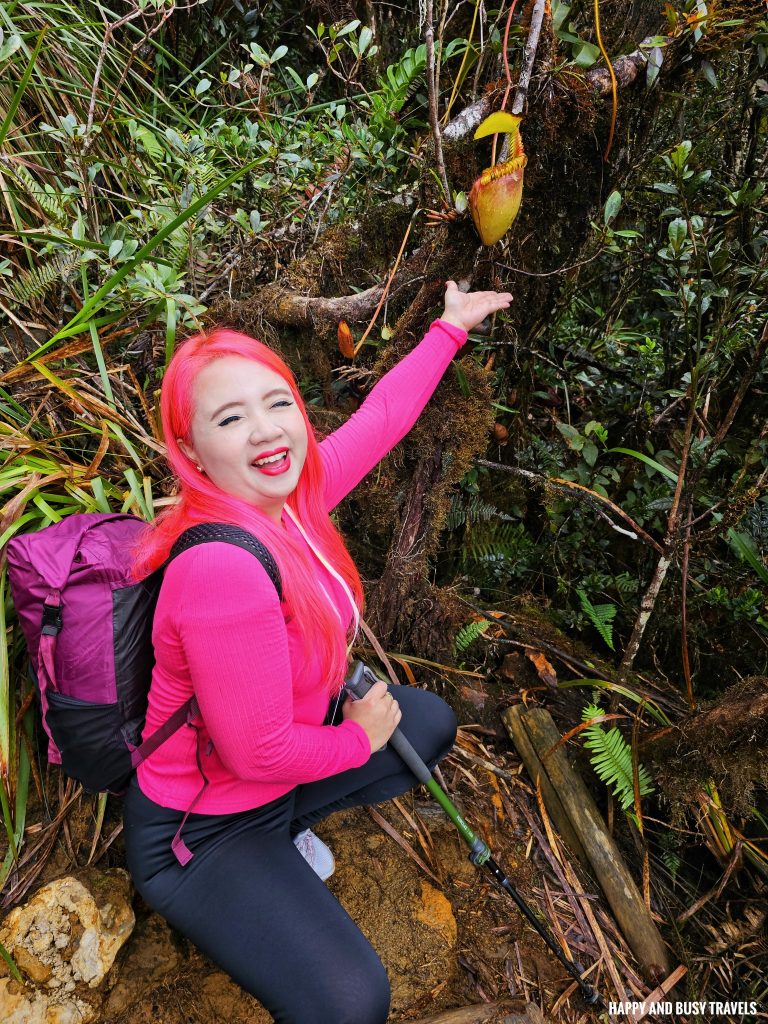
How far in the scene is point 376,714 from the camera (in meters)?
1.73

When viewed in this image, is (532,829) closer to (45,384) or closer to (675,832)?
(675,832)

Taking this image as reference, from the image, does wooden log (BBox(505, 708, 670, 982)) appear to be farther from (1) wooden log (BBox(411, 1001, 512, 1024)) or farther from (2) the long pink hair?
(2) the long pink hair

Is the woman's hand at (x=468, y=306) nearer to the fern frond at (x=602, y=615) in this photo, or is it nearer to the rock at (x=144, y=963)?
the fern frond at (x=602, y=615)

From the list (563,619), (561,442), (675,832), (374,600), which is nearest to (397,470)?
(374,600)

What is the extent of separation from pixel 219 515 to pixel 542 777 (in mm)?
1605

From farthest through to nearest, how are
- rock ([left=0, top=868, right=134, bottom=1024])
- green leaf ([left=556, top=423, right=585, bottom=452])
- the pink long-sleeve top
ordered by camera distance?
green leaf ([left=556, top=423, right=585, bottom=452]) → rock ([left=0, top=868, right=134, bottom=1024]) → the pink long-sleeve top

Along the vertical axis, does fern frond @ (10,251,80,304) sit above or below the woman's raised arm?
above

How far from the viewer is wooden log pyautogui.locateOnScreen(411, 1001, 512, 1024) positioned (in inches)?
69.6

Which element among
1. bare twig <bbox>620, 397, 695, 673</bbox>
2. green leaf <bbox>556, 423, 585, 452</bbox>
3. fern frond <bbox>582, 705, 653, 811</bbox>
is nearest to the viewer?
bare twig <bbox>620, 397, 695, 673</bbox>

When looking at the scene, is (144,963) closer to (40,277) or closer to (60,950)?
(60,950)

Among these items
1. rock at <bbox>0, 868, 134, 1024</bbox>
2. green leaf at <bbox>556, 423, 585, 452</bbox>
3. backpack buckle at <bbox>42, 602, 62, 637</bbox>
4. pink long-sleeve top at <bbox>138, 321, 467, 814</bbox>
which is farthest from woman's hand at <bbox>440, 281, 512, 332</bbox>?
rock at <bbox>0, 868, 134, 1024</bbox>

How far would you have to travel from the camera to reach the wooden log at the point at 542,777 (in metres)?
2.21

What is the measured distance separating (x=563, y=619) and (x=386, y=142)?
77.9 inches

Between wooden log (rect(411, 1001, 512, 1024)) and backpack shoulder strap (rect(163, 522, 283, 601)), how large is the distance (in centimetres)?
133
